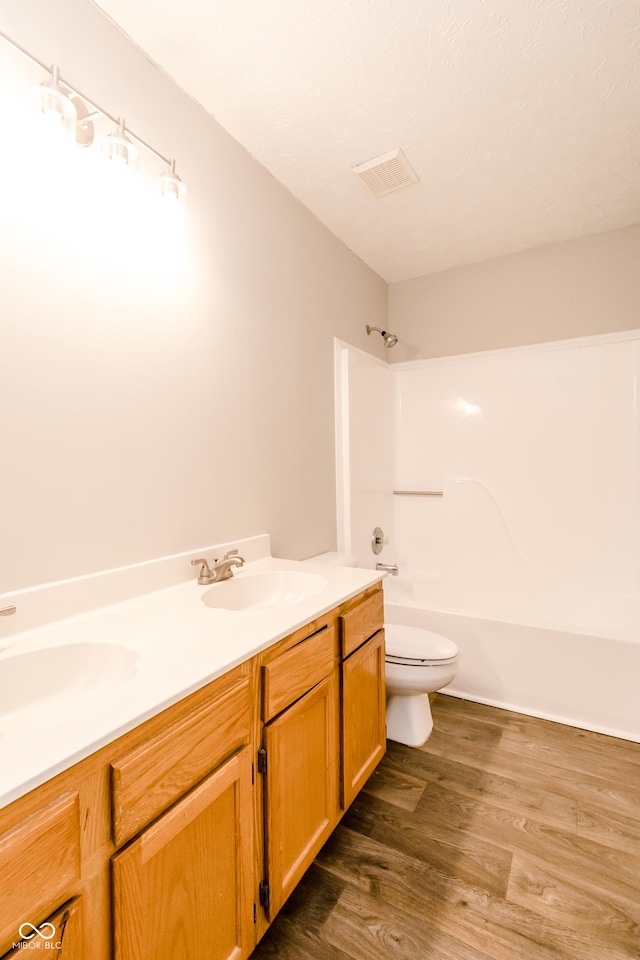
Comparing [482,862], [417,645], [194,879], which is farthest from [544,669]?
[194,879]

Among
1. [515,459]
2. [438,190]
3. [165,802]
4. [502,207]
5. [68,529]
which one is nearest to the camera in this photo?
[165,802]

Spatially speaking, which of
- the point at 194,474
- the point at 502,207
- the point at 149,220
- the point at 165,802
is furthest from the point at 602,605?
the point at 149,220

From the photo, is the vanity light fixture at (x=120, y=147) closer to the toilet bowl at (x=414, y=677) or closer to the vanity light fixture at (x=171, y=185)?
the vanity light fixture at (x=171, y=185)

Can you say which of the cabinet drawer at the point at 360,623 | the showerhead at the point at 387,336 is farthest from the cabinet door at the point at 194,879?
the showerhead at the point at 387,336

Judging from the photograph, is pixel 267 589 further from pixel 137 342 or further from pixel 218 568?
pixel 137 342

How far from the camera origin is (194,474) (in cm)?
153

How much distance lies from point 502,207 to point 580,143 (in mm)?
447

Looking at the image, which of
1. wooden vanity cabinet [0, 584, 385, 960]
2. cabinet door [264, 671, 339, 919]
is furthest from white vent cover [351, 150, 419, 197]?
cabinet door [264, 671, 339, 919]

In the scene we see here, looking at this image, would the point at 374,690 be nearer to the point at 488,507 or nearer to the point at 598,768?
the point at 598,768

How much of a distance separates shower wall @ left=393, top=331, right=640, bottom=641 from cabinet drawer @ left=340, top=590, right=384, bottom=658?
1008mm

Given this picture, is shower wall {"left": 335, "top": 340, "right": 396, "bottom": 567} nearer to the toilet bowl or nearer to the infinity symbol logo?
the toilet bowl

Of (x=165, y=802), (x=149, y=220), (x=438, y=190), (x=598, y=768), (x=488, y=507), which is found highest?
(x=438, y=190)

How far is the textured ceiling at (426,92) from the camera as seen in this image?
4.18 ft

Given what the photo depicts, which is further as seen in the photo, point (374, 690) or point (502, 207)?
point (502, 207)
